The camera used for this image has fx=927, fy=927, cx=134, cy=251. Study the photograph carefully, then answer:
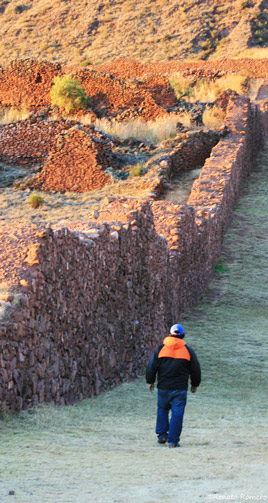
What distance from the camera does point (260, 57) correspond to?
4691 cm

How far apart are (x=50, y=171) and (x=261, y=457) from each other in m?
17.5

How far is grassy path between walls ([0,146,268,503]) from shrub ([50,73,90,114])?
1692 centimetres

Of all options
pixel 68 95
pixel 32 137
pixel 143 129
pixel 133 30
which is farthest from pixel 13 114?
pixel 133 30

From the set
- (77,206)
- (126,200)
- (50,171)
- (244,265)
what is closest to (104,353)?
(126,200)

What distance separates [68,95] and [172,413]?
22759mm

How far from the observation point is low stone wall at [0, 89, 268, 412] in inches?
328

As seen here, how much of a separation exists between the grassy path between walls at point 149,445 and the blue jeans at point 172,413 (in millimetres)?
161

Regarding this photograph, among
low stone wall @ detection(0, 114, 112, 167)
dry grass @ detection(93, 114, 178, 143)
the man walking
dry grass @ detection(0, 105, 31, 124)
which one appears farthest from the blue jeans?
dry grass @ detection(0, 105, 31, 124)

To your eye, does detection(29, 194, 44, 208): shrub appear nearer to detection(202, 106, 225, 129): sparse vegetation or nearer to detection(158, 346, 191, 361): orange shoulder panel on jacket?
detection(202, 106, 225, 129): sparse vegetation

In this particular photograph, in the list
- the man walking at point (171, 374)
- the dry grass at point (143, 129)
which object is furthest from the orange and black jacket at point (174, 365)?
the dry grass at point (143, 129)

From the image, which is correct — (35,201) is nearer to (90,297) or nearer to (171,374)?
(90,297)

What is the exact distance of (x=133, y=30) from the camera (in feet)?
188

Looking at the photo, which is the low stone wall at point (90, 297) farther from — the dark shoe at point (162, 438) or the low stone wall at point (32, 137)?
the low stone wall at point (32, 137)

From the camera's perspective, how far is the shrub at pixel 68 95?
29906 mm
